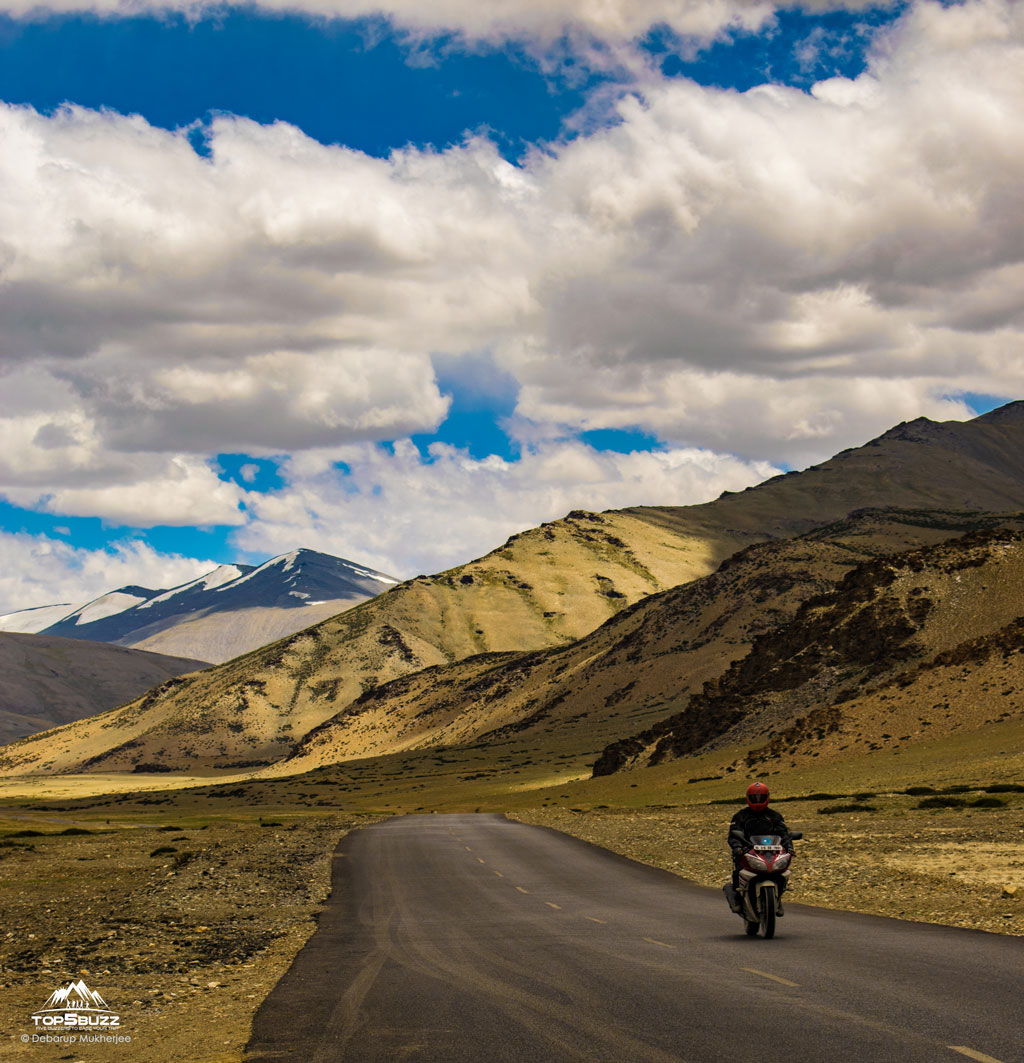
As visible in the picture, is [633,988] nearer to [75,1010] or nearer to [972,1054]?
[972,1054]

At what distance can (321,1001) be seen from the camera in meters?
15.1

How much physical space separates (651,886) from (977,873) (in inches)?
344

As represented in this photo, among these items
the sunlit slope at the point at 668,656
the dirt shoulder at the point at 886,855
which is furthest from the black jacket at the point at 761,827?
the sunlit slope at the point at 668,656

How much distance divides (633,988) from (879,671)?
89.2 metres

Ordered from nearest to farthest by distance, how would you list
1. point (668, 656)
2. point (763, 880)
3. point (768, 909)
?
1. point (768, 909)
2. point (763, 880)
3. point (668, 656)

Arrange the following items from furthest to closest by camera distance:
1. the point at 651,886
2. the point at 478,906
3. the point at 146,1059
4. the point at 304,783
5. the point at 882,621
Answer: the point at 304,783, the point at 882,621, the point at 651,886, the point at 478,906, the point at 146,1059

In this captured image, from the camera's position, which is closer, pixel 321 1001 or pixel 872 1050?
pixel 872 1050

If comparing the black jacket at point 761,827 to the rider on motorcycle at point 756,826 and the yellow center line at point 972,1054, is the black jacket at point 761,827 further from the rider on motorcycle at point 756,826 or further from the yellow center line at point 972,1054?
the yellow center line at point 972,1054

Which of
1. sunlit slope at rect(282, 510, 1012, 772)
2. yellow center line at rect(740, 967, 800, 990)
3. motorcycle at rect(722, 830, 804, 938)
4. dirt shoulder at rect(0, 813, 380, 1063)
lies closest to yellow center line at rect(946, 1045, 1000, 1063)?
yellow center line at rect(740, 967, 800, 990)

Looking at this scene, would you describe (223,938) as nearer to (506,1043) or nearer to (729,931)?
(729,931)

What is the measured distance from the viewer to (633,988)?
14.8 metres

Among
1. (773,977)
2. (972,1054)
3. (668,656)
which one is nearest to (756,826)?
(773,977)

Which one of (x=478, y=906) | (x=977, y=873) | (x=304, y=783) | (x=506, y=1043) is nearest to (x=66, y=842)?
(x=478, y=906)

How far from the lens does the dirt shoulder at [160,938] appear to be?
→ 14047 mm
